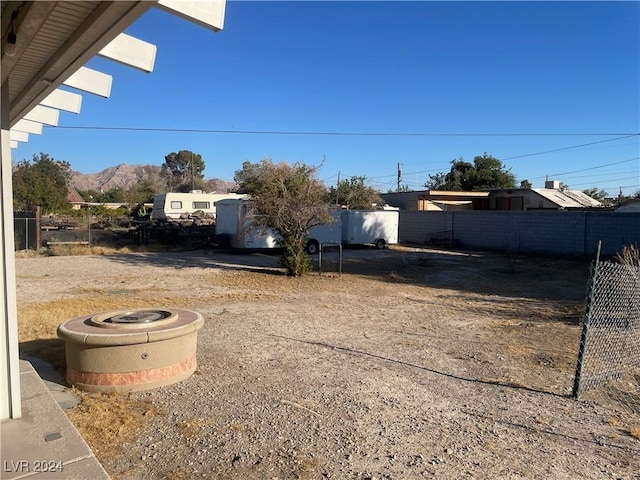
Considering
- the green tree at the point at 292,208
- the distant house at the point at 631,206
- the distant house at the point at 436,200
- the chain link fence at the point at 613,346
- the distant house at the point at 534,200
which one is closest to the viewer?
the chain link fence at the point at 613,346

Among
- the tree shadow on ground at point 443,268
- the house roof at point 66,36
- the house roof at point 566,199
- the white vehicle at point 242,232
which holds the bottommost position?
the tree shadow on ground at point 443,268

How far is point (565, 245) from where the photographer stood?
72.7 ft

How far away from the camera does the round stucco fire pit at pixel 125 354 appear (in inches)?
191

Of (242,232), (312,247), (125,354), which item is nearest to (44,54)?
(125,354)

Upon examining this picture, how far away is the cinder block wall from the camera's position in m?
20.5

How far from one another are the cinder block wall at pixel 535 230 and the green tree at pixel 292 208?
13664 millimetres

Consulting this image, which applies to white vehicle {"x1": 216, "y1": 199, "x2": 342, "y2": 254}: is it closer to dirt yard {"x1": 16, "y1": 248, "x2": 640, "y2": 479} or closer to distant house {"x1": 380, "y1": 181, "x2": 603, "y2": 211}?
dirt yard {"x1": 16, "y1": 248, "x2": 640, "y2": 479}

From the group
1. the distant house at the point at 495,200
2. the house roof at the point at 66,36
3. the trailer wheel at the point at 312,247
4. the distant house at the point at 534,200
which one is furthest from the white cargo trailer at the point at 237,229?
the distant house at the point at 534,200

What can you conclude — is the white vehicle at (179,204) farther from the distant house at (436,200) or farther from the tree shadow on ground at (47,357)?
the tree shadow on ground at (47,357)

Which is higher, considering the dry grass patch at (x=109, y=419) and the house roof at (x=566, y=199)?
the house roof at (x=566, y=199)

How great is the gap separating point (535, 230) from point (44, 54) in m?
24.0

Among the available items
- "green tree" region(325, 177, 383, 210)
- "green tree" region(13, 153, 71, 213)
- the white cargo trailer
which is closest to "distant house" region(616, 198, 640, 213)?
"green tree" region(325, 177, 383, 210)

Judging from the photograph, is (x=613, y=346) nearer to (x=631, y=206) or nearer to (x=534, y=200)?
(x=631, y=206)

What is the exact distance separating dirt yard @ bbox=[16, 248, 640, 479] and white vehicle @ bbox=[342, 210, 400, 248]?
43.7 feet
